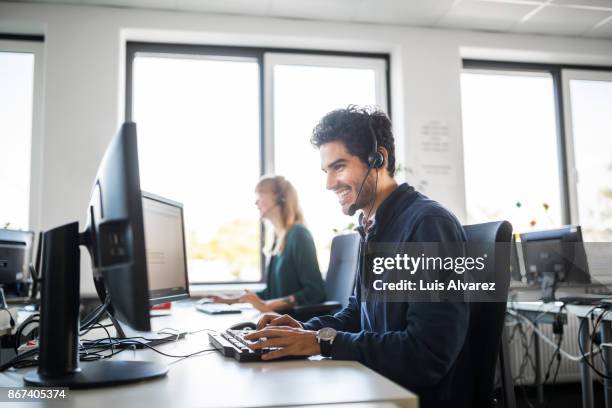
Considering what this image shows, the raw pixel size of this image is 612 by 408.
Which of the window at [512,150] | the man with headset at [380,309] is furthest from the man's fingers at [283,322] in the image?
the window at [512,150]

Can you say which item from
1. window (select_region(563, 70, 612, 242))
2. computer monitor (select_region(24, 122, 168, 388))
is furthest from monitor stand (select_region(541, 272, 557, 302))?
computer monitor (select_region(24, 122, 168, 388))

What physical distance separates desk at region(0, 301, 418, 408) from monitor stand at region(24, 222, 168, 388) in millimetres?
47

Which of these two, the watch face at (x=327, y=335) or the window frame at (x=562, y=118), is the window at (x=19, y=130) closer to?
the watch face at (x=327, y=335)

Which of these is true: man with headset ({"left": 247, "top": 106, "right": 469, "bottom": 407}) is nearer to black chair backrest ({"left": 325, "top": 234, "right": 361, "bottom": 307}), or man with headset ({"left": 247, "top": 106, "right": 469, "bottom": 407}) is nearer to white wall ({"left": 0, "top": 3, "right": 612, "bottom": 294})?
black chair backrest ({"left": 325, "top": 234, "right": 361, "bottom": 307})

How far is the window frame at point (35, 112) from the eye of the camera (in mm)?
3381

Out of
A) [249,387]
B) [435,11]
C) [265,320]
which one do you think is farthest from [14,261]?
[435,11]

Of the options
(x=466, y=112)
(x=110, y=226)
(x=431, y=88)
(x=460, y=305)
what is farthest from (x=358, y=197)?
(x=466, y=112)

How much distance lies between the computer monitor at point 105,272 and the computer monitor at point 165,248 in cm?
31

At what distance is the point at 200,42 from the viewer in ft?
12.1

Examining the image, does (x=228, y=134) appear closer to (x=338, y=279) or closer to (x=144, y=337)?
(x=338, y=279)

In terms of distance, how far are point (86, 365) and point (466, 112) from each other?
3.58 m

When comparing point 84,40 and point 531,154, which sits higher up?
point 84,40

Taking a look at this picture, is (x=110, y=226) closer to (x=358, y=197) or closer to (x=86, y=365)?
(x=86, y=365)

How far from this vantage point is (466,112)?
3.98 metres
